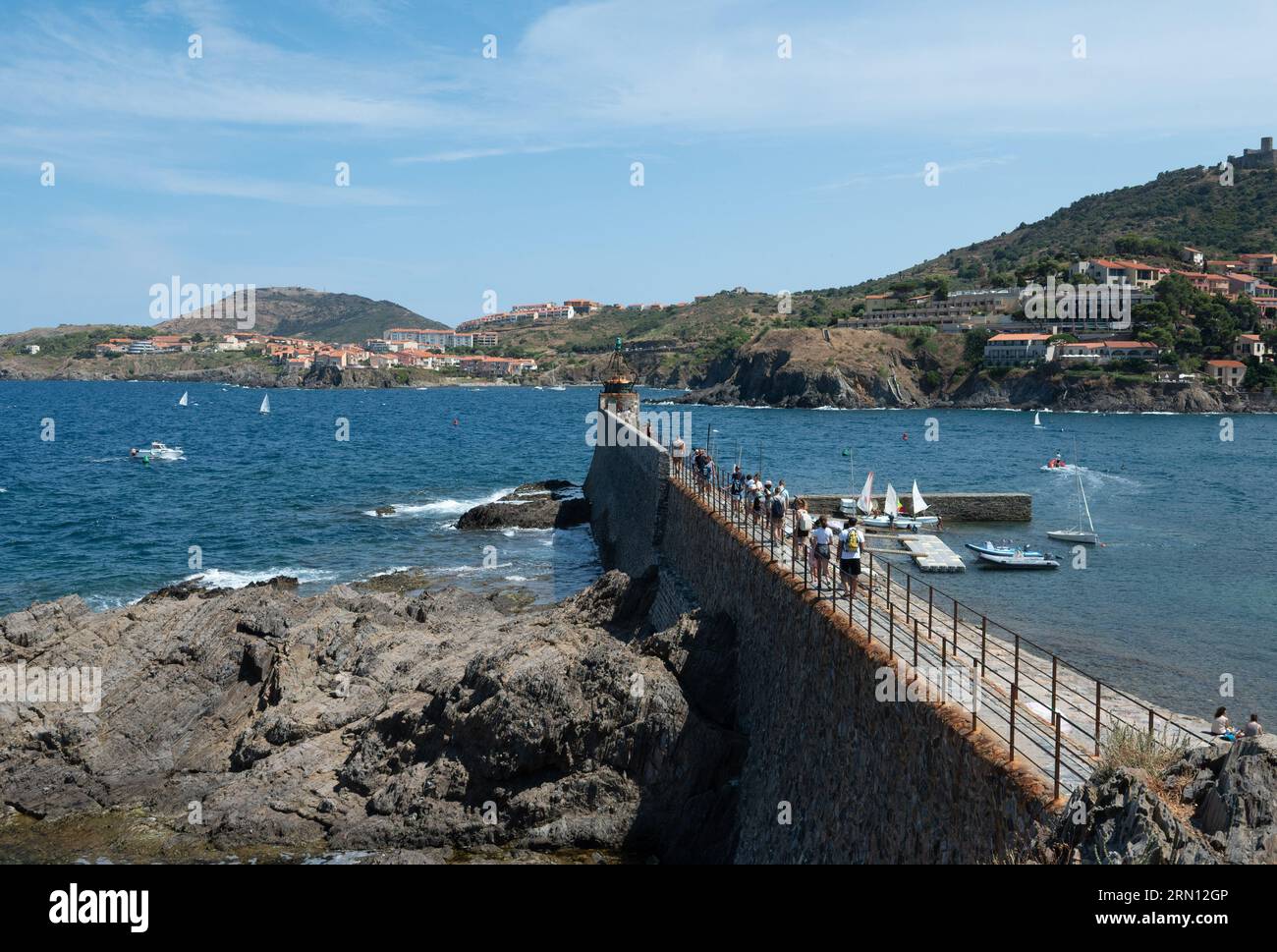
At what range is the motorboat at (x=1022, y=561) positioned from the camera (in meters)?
31.8

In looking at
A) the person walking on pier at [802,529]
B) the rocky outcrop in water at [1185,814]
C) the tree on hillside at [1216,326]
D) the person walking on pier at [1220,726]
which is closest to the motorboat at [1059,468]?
the person walking on pier at [802,529]

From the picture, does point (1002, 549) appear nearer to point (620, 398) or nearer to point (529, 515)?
point (620, 398)

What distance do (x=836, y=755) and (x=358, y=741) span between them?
868 cm

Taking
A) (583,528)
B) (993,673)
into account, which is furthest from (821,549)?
(583,528)

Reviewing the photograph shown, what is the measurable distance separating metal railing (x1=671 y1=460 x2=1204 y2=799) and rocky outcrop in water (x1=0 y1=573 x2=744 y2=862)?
2924 millimetres

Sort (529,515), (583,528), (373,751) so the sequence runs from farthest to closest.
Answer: (529,515) < (583,528) < (373,751)

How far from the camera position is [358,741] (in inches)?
674

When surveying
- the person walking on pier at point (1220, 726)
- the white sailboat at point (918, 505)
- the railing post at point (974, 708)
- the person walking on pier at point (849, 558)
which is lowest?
the person walking on pier at point (1220, 726)

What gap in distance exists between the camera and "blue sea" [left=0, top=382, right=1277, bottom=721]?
25.6 metres

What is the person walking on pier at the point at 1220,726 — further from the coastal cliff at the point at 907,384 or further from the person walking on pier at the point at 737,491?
the coastal cliff at the point at 907,384

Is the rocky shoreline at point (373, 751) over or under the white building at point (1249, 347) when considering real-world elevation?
under

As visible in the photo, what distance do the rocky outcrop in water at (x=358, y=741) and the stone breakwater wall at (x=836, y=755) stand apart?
1.02m

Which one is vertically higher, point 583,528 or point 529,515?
point 529,515
